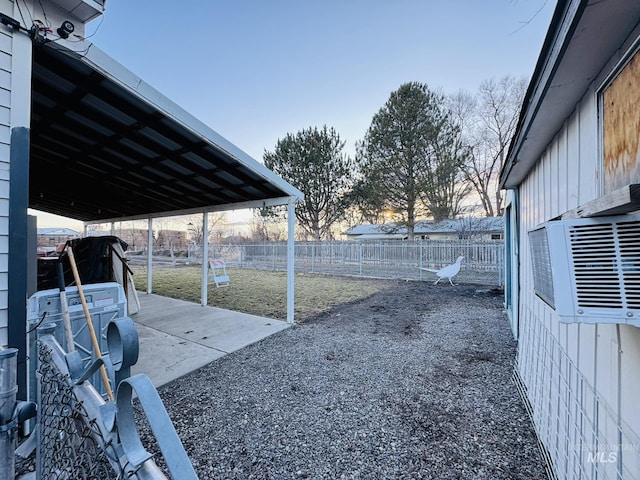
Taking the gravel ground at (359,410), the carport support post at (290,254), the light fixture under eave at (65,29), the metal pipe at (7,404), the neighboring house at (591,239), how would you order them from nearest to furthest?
the metal pipe at (7,404), the neighboring house at (591,239), the gravel ground at (359,410), the light fixture under eave at (65,29), the carport support post at (290,254)

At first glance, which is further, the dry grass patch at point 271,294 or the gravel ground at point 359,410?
the dry grass patch at point 271,294

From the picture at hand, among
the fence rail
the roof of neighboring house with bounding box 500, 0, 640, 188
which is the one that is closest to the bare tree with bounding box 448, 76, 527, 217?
the fence rail

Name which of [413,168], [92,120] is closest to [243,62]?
[92,120]

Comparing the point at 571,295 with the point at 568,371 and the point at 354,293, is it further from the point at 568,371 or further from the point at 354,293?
the point at 354,293

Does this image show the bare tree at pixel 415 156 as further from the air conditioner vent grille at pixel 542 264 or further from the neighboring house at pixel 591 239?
the air conditioner vent grille at pixel 542 264

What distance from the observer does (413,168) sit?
14.9 m

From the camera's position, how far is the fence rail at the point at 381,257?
32.7 ft

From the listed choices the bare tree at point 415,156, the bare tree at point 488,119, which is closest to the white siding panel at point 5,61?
the bare tree at point 415,156

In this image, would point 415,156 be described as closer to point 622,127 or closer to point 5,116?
point 622,127

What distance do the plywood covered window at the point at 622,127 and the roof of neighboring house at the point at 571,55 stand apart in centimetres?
13

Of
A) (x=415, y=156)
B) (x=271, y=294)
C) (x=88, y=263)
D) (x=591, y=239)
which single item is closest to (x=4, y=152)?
(x=591, y=239)

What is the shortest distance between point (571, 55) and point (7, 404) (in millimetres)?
2459

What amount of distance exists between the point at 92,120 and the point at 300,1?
6634 millimetres

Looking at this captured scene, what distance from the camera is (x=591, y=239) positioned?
972mm
